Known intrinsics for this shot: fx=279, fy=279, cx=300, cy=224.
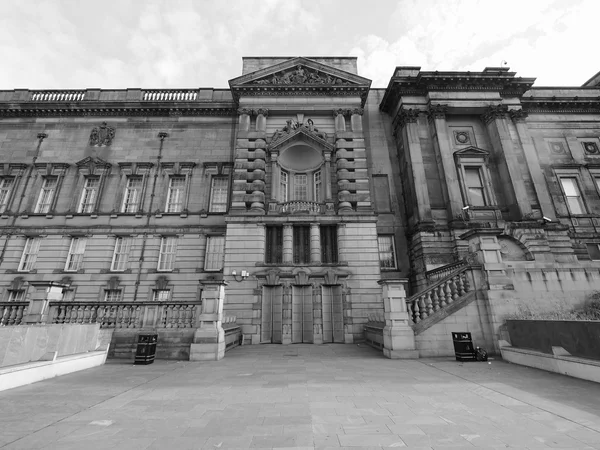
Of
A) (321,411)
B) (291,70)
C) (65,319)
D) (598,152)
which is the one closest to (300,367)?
(321,411)

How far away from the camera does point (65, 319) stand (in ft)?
41.3

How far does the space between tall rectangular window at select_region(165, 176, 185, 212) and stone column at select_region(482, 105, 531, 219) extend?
25848mm

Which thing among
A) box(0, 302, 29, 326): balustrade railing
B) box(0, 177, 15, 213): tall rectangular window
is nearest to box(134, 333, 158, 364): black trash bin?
box(0, 302, 29, 326): balustrade railing

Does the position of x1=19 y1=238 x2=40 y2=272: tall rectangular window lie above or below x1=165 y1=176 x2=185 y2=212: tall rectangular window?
below

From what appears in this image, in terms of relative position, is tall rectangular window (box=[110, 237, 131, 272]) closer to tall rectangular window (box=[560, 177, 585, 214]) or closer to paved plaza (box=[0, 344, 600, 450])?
paved plaza (box=[0, 344, 600, 450])

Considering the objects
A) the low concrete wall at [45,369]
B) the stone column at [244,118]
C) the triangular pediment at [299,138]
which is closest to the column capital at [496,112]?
the triangular pediment at [299,138]

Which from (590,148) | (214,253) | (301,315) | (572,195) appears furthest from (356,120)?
(590,148)

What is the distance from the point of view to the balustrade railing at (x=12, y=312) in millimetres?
12422

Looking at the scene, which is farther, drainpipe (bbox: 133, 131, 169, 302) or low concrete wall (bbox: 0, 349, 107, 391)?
drainpipe (bbox: 133, 131, 169, 302)

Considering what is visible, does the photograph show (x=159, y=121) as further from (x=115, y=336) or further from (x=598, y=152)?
(x=598, y=152)

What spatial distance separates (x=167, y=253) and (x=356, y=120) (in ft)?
59.7

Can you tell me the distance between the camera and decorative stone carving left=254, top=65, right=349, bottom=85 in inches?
906

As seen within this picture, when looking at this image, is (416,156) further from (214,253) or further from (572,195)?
(214,253)

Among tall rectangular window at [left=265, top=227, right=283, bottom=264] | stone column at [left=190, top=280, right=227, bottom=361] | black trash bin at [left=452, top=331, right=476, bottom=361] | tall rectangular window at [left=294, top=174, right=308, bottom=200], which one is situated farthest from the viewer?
tall rectangular window at [left=294, top=174, right=308, bottom=200]
